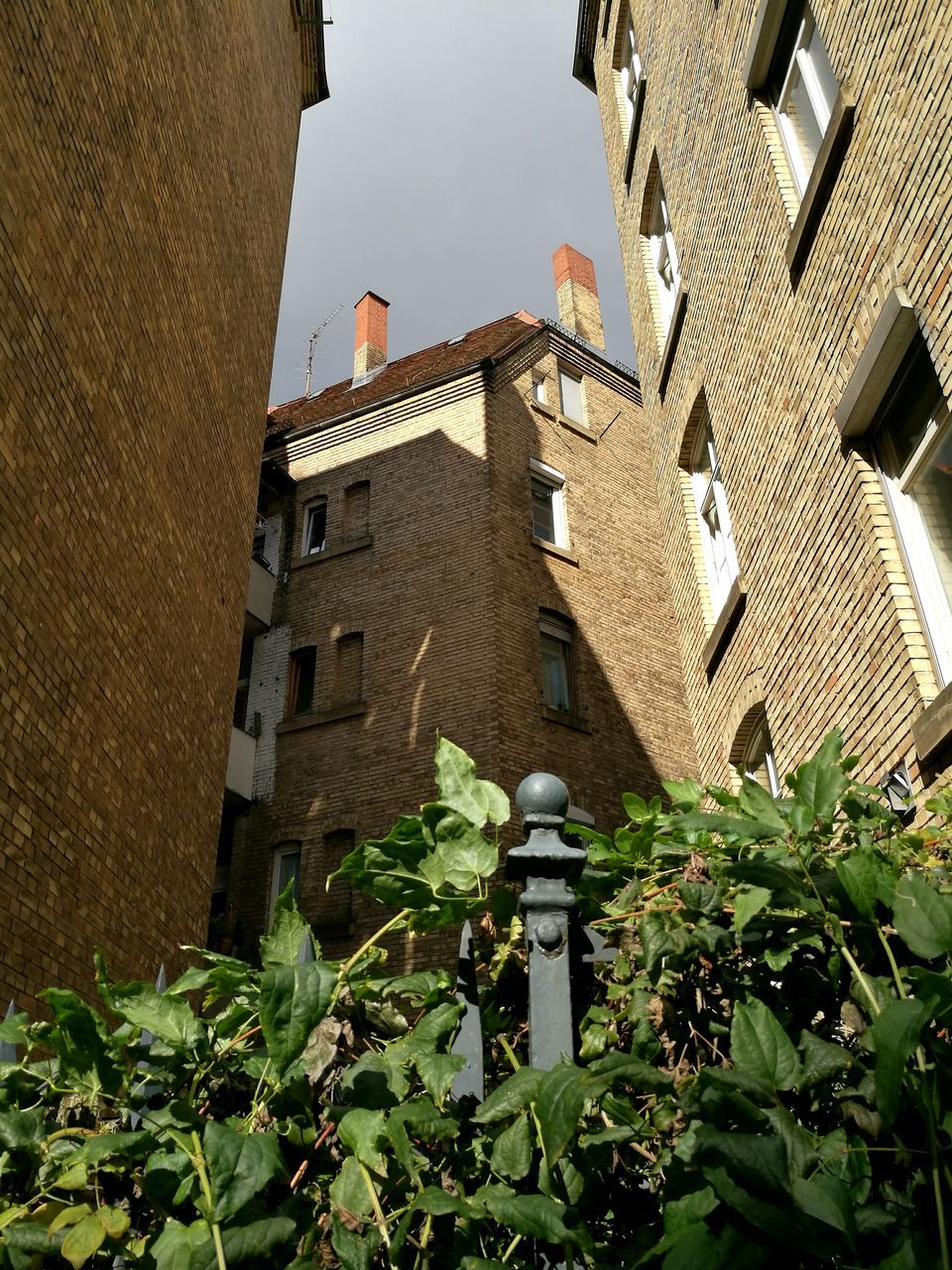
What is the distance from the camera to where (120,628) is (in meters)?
9.27

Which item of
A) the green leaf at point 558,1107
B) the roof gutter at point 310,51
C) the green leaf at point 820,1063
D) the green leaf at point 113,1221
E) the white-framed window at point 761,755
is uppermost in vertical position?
the roof gutter at point 310,51

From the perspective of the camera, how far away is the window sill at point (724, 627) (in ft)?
30.6

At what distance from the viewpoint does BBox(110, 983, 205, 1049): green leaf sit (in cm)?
177

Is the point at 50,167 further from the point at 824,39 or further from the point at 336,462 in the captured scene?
the point at 336,462

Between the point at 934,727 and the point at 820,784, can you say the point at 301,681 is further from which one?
the point at 820,784

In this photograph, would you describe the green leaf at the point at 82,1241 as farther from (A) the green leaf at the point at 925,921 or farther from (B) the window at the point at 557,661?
(B) the window at the point at 557,661

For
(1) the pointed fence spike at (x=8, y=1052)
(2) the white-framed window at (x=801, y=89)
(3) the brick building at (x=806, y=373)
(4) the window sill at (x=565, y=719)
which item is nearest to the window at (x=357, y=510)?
(4) the window sill at (x=565, y=719)

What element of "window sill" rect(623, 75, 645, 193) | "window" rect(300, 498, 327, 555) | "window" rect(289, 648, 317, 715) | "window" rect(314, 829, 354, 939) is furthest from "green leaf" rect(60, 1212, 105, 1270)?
"window" rect(300, 498, 327, 555)

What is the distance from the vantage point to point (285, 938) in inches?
71.7

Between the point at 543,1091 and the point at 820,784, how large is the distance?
0.79 m

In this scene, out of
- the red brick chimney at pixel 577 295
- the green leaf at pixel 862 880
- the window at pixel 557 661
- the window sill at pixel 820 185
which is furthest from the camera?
the red brick chimney at pixel 577 295

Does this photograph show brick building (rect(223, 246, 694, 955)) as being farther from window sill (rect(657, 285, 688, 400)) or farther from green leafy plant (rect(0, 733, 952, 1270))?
green leafy plant (rect(0, 733, 952, 1270))

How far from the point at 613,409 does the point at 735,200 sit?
50.5 ft

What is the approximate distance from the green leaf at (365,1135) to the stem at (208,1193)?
214mm
